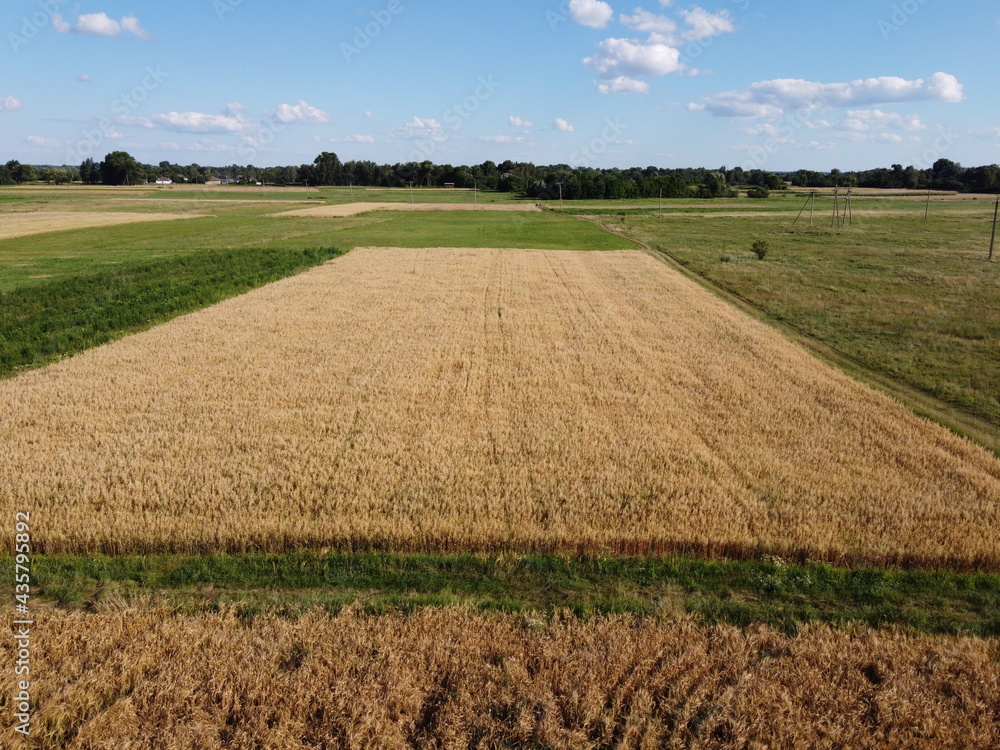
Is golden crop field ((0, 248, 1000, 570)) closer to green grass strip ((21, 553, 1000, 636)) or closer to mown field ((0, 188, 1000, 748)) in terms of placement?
mown field ((0, 188, 1000, 748))

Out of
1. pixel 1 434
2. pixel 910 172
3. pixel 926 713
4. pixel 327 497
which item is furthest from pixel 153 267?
pixel 910 172

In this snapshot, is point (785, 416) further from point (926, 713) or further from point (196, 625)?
point (196, 625)

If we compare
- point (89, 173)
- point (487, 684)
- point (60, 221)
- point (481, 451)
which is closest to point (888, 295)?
point (481, 451)

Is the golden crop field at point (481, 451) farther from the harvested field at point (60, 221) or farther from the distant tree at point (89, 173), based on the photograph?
the distant tree at point (89, 173)

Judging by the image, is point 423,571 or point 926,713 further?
point 423,571

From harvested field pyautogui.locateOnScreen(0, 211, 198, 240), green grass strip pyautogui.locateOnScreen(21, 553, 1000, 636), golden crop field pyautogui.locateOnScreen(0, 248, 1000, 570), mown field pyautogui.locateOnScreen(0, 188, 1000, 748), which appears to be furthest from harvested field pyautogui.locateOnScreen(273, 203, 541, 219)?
green grass strip pyautogui.locateOnScreen(21, 553, 1000, 636)

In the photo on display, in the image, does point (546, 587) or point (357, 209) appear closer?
point (546, 587)

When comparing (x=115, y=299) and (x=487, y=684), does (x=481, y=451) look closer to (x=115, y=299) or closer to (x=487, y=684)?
(x=487, y=684)
